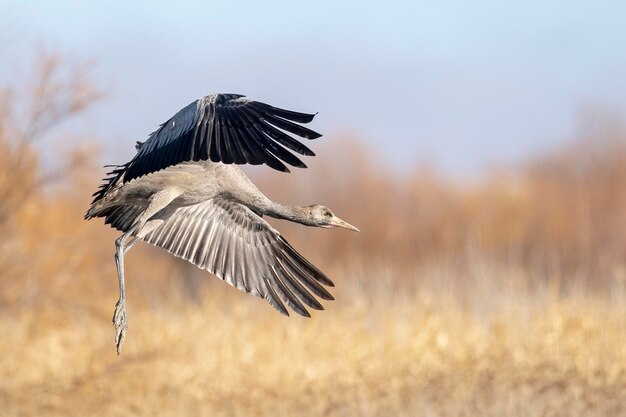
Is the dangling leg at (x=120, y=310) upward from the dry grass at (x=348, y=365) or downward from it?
upward

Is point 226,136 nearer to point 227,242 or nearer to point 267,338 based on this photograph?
point 227,242

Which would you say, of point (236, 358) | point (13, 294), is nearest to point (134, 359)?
point (236, 358)

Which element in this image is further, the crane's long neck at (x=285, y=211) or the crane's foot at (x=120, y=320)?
the crane's long neck at (x=285, y=211)

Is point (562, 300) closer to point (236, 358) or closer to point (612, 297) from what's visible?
point (612, 297)

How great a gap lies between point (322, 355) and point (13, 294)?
15.7ft

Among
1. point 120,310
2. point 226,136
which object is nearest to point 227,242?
point 120,310

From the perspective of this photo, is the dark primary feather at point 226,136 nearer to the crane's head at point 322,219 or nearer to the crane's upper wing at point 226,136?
the crane's upper wing at point 226,136

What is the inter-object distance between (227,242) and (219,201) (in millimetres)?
336

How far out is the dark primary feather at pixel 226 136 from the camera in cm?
662

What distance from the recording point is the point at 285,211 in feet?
25.9

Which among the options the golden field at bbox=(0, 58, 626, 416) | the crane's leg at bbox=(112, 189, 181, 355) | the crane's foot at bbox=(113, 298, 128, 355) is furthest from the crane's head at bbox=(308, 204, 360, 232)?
the golden field at bbox=(0, 58, 626, 416)

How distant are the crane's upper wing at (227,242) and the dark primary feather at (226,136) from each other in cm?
149

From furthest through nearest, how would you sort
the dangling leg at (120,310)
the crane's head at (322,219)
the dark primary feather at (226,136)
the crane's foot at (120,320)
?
the crane's head at (322,219), the crane's foot at (120,320), the dangling leg at (120,310), the dark primary feather at (226,136)

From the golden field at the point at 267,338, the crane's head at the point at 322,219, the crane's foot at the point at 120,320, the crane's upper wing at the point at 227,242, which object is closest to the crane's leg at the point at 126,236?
the crane's foot at the point at 120,320
